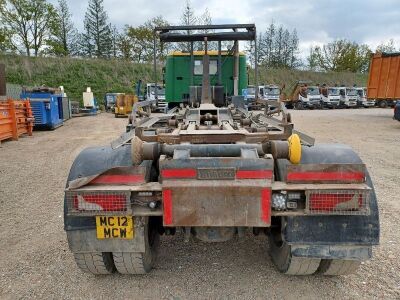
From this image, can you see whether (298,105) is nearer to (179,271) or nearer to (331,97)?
(331,97)

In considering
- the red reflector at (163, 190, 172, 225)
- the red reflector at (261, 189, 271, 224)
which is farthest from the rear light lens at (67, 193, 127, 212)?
the red reflector at (261, 189, 271, 224)

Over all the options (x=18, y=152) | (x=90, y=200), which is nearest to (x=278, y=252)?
(x=90, y=200)

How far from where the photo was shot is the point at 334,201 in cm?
247

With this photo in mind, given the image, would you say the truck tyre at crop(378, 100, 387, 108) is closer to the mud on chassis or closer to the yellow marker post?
the mud on chassis

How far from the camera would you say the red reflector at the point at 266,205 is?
244cm

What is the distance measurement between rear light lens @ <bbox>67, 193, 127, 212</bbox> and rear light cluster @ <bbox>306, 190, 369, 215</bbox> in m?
1.29

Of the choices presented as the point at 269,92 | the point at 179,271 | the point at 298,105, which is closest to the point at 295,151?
the point at 179,271

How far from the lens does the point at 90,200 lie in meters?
2.54

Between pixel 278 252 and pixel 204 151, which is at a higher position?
pixel 204 151

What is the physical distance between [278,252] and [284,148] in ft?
3.48

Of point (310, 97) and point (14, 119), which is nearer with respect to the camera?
point (14, 119)

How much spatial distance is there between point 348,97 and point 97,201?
3572 cm

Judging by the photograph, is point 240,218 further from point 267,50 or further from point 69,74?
point 267,50

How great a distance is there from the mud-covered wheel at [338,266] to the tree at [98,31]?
168 feet
